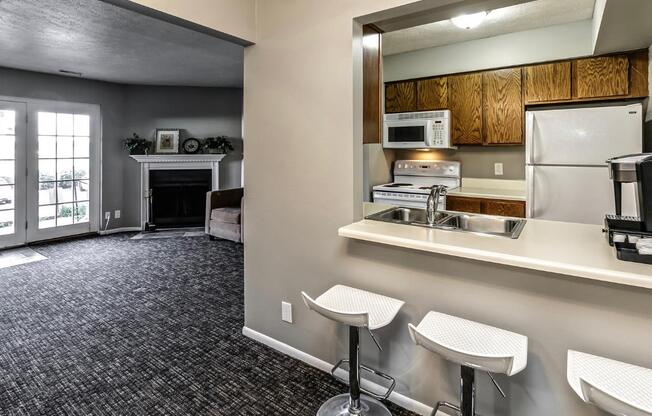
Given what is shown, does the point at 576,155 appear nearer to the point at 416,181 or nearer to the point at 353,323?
the point at 416,181

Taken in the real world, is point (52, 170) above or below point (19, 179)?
above

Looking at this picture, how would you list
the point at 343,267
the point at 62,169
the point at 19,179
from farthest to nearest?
the point at 62,169 → the point at 19,179 → the point at 343,267

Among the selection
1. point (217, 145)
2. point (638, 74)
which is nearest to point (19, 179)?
point (217, 145)

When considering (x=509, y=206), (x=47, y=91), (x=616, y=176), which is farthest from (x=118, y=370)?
(x=47, y=91)

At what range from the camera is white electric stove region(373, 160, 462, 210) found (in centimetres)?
414

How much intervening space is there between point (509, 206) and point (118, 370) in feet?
11.4

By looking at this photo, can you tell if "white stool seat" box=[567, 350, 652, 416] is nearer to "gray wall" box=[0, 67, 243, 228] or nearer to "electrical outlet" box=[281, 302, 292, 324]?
"electrical outlet" box=[281, 302, 292, 324]

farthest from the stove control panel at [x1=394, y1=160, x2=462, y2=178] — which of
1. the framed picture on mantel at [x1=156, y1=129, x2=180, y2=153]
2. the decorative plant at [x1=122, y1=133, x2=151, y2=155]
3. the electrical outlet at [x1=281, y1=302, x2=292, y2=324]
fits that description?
the decorative plant at [x1=122, y1=133, x2=151, y2=155]

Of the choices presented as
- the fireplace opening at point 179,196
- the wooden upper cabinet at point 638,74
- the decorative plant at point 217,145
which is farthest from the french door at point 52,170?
the wooden upper cabinet at point 638,74

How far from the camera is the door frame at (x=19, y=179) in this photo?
5172mm

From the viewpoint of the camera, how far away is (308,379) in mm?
2205

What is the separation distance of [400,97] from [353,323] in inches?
140

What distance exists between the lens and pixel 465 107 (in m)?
4.13

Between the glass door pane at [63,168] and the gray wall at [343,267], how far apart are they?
4.56 metres
